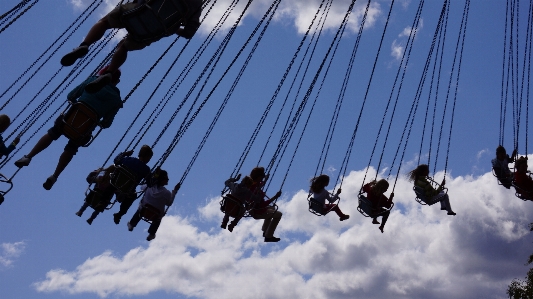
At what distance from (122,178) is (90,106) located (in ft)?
4.56

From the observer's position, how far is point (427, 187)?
548 inches

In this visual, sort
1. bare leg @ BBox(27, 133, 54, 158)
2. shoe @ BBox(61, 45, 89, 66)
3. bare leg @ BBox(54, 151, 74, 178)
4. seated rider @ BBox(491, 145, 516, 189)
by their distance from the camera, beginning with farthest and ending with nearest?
seated rider @ BBox(491, 145, 516, 189) < bare leg @ BBox(54, 151, 74, 178) < bare leg @ BBox(27, 133, 54, 158) < shoe @ BBox(61, 45, 89, 66)

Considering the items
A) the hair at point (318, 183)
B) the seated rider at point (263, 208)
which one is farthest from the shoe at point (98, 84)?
the hair at point (318, 183)

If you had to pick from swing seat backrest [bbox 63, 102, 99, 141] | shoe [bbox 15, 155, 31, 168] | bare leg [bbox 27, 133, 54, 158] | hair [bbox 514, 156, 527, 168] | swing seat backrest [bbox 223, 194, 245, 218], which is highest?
hair [bbox 514, 156, 527, 168]

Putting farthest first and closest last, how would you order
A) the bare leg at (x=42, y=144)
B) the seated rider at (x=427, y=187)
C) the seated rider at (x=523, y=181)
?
the seated rider at (x=523, y=181)
the seated rider at (x=427, y=187)
the bare leg at (x=42, y=144)

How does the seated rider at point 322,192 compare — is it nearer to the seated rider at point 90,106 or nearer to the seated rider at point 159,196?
the seated rider at point 159,196

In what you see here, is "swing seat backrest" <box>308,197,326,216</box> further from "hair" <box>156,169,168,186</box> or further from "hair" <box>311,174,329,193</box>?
"hair" <box>156,169,168,186</box>

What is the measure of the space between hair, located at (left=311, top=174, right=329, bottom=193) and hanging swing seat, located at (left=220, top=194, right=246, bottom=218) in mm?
1429

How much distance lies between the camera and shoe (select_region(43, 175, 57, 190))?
959 cm

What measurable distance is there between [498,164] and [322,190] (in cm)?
417

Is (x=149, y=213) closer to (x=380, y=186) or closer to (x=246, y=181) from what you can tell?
(x=246, y=181)

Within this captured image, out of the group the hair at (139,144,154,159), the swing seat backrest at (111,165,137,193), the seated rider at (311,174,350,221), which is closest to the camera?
the swing seat backrest at (111,165,137,193)

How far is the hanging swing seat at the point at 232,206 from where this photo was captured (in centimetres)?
1184

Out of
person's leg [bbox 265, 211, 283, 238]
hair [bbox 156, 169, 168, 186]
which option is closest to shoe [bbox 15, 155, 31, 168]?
hair [bbox 156, 169, 168, 186]
